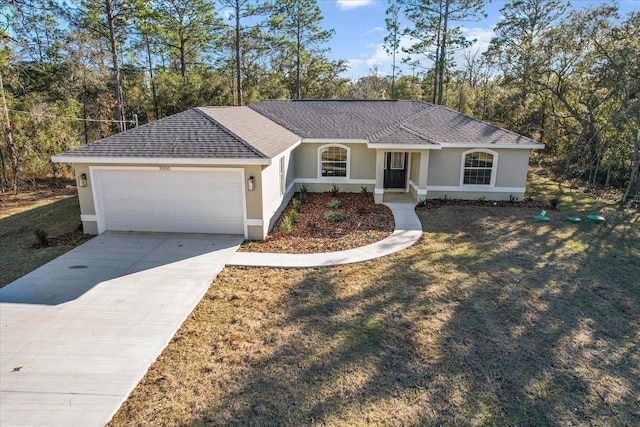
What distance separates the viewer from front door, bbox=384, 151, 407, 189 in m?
16.8

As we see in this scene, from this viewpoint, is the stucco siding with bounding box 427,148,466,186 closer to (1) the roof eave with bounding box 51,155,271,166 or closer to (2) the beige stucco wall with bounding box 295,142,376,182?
(2) the beige stucco wall with bounding box 295,142,376,182

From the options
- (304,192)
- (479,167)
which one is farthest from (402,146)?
(304,192)

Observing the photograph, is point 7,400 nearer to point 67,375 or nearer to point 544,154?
point 67,375

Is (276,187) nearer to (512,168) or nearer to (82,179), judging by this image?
(82,179)

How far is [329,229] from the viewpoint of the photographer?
12.1 metres

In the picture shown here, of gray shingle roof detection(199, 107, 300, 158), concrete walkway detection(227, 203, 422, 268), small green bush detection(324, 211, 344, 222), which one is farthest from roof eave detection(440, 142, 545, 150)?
gray shingle roof detection(199, 107, 300, 158)

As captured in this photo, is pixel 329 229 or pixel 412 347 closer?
pixel 412 347

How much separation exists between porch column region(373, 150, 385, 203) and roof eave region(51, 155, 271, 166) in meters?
6.12

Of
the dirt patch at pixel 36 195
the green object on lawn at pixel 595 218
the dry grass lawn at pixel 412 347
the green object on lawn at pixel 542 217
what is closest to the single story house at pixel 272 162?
the green object on lawn at pixel 542 217

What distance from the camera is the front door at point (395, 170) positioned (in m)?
16.8

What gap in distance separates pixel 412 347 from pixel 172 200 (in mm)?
8212

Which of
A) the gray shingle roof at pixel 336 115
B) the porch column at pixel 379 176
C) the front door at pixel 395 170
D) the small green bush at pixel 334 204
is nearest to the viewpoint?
the small green bush at pixel 334 204

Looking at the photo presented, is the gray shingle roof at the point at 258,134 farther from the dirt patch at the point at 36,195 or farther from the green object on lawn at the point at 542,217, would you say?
the green object on lawn at the point at 542,217

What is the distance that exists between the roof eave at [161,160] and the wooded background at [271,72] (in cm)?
886
